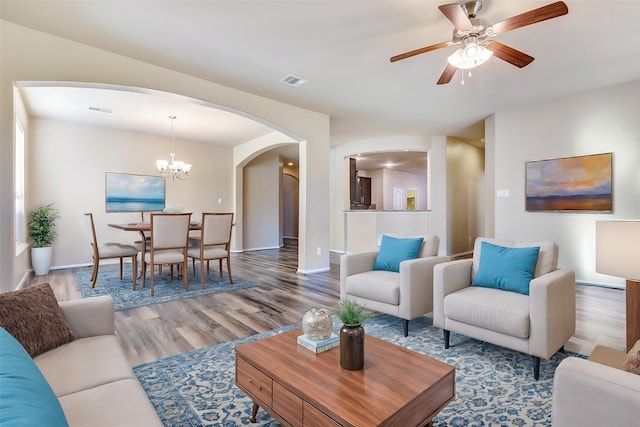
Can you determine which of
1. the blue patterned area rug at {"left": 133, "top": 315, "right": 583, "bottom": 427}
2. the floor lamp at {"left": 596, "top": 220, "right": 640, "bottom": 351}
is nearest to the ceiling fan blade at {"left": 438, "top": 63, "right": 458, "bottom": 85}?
the floor lamp at {"left": 596, "top": 220, "right": 640, "bottom": 351}

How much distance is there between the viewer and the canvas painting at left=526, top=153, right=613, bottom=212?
167 inches

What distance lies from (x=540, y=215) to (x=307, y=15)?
4436mm

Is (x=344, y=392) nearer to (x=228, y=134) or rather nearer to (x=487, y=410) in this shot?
(x=487, y=410)

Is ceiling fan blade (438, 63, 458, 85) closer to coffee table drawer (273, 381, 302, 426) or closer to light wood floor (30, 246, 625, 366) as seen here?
light wood floor (30, 246, 625, 366)

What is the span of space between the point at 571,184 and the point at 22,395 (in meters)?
5.78

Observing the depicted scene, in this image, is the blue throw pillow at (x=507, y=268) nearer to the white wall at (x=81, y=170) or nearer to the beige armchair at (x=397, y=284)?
the beige armchair at (x=397, y=284)

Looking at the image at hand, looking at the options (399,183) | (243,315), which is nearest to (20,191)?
(243,315)

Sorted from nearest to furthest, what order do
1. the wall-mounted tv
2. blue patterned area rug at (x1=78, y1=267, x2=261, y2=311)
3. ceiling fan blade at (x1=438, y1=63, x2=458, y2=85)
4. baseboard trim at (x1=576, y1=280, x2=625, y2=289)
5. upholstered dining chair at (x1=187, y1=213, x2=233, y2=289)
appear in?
ceiling fan blade at (x1=438, y1=63, x2=458, y2=85) → blue patterned area rug at (x1=78, y1=267, x2=261, y2=311) → baseboard trim at (x1=576, y1=280, x2=625, y2=289) → upholstered dining chair at (x1=187, y1=213, x2=233, y2=289) → the wall-mounted tv

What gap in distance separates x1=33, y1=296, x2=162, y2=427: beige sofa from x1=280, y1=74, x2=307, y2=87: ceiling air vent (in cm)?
309

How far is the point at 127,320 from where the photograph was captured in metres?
3.04

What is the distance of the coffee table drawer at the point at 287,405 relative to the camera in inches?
49.0

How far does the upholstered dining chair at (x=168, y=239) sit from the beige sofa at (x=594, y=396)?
394 centimetres

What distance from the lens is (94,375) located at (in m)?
1.28

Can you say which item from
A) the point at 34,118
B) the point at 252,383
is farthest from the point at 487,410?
the point at 34,118
